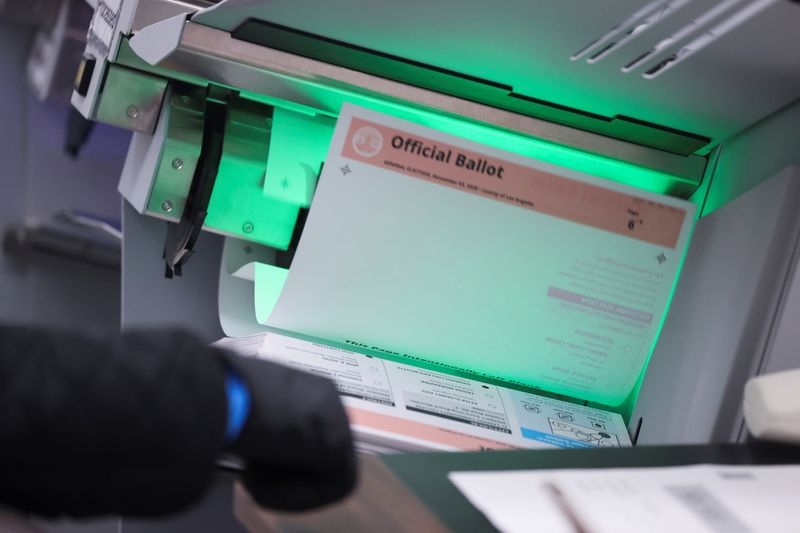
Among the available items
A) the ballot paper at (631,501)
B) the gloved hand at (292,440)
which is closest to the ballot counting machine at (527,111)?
the ballot paper at (631,501)

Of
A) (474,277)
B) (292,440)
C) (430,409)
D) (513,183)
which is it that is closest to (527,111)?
(513,183)

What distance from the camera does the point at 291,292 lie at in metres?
1.11

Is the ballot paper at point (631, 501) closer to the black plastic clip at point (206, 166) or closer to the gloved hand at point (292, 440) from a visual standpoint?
the gloved hand at point (292, 440)

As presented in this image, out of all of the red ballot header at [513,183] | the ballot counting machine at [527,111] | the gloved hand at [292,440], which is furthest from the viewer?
the red ballot header at [513,183]

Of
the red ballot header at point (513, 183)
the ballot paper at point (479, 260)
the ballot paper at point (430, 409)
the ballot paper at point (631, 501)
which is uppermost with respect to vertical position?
the red ballot header at point (513, 183)

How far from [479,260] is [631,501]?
518 mm

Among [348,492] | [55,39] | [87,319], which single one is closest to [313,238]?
[348,492]

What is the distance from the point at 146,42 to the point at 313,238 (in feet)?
0.97

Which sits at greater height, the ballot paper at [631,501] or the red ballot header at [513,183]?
the red ballot header at [513,183]

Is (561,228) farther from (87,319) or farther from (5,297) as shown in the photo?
(5,297)

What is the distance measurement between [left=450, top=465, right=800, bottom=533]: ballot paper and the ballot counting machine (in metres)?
0.34

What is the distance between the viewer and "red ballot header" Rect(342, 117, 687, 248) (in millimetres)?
1075

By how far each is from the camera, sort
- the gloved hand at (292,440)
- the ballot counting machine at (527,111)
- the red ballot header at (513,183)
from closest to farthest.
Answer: the gloved hand at (292,440)
the ballot counting machine at (527,111)
the red ballot header at (513,183)

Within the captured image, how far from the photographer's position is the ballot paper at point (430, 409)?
1020 mm
